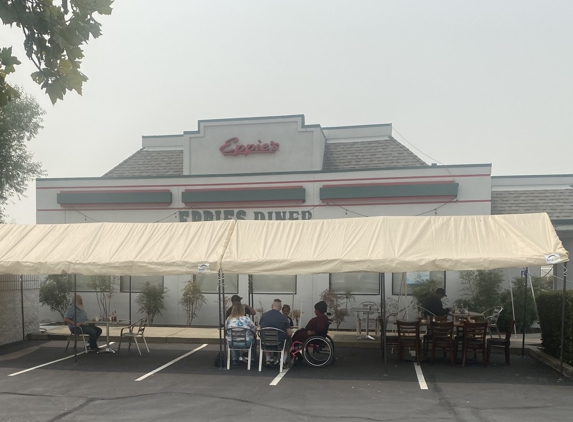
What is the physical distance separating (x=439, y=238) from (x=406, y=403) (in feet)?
11.4

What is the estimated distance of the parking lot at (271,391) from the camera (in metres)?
7.11

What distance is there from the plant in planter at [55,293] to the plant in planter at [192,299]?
11.7 ft

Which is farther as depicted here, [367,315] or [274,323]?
[367,315]

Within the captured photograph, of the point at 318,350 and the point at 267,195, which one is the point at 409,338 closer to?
the point at 318,350

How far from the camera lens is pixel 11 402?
7789 millimetres

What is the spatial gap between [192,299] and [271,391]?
737 cm

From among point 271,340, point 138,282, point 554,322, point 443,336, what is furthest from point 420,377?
point 138,282

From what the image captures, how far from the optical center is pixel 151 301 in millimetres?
15414

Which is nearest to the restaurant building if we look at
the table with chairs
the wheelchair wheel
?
the table with chairs

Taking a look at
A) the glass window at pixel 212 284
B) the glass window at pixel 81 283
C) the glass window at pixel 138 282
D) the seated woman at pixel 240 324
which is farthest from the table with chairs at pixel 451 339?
the glass window at pixel 81 283

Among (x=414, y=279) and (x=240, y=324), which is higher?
(x=414, y=279)

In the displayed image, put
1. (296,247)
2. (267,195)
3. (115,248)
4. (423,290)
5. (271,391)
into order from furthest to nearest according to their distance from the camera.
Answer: (267,195)
(423,290)
(115,248)
(296,247)
(271,391)

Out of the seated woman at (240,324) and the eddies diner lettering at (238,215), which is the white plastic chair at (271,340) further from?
the eddies diner lettering at (238,215)

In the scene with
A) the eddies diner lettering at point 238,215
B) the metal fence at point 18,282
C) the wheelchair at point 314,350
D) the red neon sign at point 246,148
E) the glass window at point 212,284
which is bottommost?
the wheelchair at point 314,350
